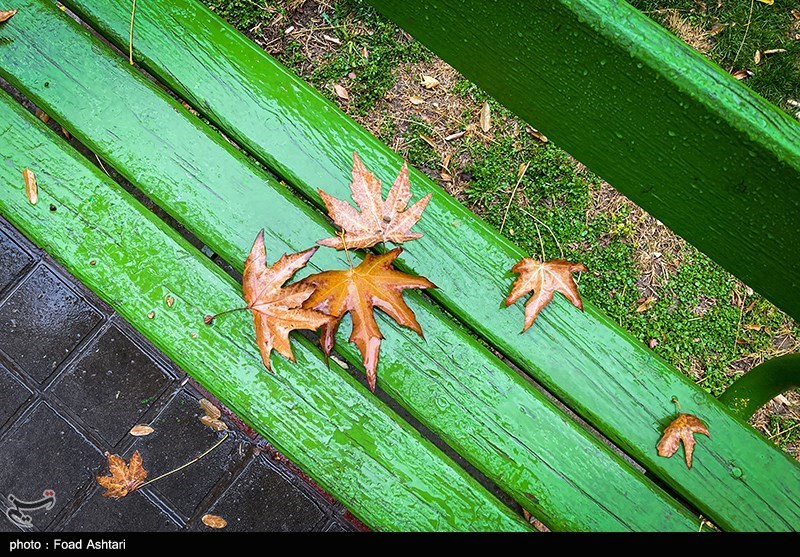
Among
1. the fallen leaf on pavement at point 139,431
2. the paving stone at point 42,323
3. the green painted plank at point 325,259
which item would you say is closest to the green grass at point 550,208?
the green painted plank at point 325,259

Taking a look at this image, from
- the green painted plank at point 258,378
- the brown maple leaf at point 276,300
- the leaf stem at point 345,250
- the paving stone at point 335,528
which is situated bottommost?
the paving stone at point 335,528

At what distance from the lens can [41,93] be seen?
1.54 metres

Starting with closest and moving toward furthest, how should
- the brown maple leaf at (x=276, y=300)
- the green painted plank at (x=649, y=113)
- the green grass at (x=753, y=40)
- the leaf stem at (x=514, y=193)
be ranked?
the green painted plank at (x=649, y=113), the brown maple leaf at (x=276, y=300), the leaf stem at (x=514, y=193), the green grass at (x=753, y=40)

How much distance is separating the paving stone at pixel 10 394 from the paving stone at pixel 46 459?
2.2 inches

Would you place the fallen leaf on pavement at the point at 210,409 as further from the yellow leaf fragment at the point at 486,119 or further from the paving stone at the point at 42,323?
the yellow leaf fragment at the point at 486,119

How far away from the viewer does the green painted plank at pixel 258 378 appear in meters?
1.49

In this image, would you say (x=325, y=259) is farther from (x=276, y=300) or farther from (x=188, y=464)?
(x=188, y=464)

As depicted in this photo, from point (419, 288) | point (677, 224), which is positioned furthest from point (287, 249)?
point (677, 224)

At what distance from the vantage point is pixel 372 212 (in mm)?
1513

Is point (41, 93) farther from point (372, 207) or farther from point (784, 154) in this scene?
point (784, 154)

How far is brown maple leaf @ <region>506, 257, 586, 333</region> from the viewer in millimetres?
1519

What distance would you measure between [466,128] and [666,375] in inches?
50.0

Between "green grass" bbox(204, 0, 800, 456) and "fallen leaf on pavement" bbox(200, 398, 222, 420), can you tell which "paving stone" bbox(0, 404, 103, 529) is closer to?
"fallen leaf on pavement" bbox(200, 398, 222, 420)

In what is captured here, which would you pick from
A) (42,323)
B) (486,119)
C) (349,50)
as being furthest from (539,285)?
(42,323)
